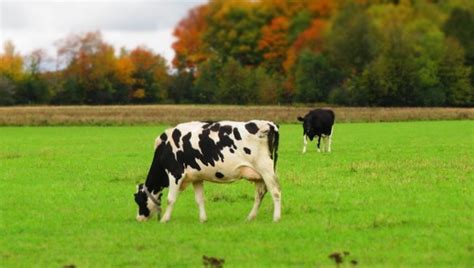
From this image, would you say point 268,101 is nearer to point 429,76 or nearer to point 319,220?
point 429,76

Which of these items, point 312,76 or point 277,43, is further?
point 277,43

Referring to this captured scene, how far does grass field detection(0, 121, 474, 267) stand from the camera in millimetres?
11312

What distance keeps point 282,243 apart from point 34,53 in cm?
9556

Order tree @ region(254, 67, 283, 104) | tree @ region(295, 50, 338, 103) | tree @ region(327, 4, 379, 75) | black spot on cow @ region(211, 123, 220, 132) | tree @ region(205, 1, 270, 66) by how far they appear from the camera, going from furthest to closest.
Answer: tree @ region(205, 1, 270, 66)
tree @ region(295, 50, 338, 103)
tree @ region(254, 67, 283, 104)
tree @ region(327, 4, 379, 75)
black spot on cow @ region(211, 123, 220, 132)

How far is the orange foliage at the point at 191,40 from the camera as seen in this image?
113m

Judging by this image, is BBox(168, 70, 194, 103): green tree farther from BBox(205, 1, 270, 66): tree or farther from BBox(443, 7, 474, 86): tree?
BBox(443, 7, 474, 86): tree

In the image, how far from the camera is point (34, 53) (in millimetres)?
102500

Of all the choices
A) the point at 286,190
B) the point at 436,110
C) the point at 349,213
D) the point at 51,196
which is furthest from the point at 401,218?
the point at 436,110

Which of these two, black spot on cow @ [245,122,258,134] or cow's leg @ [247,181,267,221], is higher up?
black spot on cow @ [245,122,258,134]

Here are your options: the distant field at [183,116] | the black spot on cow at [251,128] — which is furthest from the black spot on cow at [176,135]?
the distant field at [183,116]

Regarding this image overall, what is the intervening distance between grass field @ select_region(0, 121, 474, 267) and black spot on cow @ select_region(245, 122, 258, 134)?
1717mm

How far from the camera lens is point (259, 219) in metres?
14.7

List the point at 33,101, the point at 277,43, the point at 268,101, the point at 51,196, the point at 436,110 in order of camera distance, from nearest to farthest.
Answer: the point at 51,196 → the point at 436,110 → the point at 268,101 → the point at 33,101 → the point at 277,43

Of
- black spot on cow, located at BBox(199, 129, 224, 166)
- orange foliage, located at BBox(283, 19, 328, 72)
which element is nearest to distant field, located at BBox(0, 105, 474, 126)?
orange foliage, located at BBox(283, 19, 328, 72)
